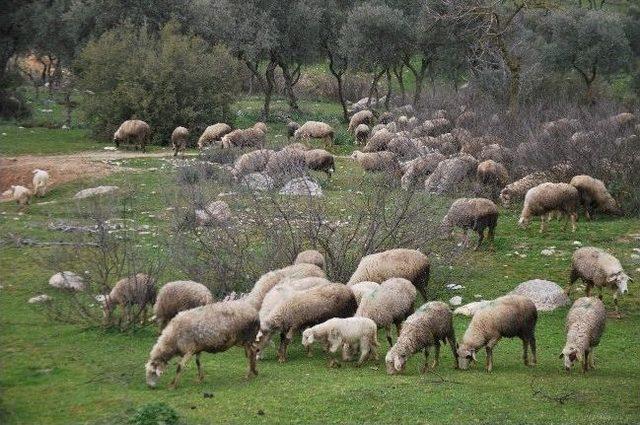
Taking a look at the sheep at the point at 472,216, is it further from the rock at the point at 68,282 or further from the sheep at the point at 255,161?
the rock at the point at 68,282

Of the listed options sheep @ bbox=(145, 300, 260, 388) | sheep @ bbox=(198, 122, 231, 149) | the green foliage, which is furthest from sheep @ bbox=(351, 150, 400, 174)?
sheep @ bbox=(145, 300, 260, 388)

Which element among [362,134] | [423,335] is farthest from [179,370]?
[362,134]

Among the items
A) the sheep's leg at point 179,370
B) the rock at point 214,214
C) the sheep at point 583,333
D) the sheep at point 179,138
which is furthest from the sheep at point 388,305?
the sheep at point 179,138

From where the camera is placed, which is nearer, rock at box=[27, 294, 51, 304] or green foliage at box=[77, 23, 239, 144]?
rock at box=[27, 294, 51, 304]

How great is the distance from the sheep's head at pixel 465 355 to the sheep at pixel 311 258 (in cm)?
377

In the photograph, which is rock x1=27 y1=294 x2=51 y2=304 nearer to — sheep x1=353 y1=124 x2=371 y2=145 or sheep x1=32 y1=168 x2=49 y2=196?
sheep x1=32 y1=168 x2=49 y2=196

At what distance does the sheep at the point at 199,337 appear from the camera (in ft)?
32.0

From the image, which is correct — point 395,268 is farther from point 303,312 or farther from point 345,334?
point 345,334

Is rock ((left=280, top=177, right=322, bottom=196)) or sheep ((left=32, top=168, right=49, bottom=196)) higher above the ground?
rock ((left=280, top=177, right=322, bottom=196))

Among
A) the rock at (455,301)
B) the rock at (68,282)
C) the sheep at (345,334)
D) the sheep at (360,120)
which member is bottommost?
the rock at (68,282)

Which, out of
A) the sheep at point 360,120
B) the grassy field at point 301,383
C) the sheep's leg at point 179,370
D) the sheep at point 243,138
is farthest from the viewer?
the sheep at point 360,120

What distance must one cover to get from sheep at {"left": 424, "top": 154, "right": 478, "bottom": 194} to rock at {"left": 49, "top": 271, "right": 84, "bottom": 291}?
9696 mm

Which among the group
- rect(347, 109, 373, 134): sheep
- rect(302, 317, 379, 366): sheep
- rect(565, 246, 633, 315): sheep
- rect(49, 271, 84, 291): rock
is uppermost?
rect(347, 109, 373, 134): sheep

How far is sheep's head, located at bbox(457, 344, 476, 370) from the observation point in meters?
10.7
